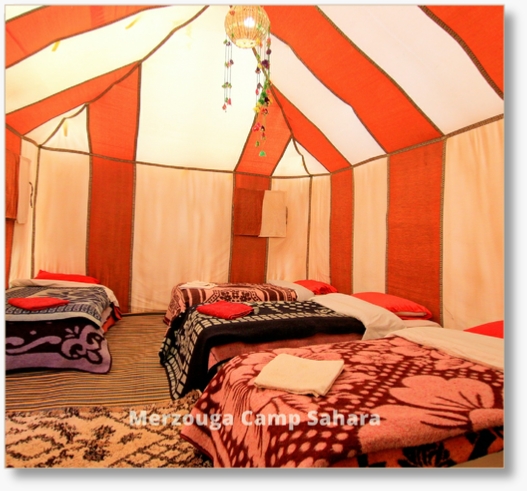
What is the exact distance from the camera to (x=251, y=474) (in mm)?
1090

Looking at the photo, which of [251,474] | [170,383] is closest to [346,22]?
[251,474]

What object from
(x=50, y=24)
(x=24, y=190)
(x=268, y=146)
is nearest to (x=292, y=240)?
(x=268, y=146)

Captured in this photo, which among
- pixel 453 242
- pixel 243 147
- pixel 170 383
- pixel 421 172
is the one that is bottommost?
pixel 170 383

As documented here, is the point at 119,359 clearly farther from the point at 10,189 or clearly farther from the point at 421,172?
the point at 421,172

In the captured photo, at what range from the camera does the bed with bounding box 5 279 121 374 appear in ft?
4.75

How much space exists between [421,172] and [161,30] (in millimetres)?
1866

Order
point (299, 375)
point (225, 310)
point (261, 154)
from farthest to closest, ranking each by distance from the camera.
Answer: point (261, 154) → point (225, 310) → point (299, 375)

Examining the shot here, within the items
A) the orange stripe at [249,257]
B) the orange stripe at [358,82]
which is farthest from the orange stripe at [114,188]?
the orange stripe at [358,82]

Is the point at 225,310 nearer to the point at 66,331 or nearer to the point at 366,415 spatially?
the point at 66,331

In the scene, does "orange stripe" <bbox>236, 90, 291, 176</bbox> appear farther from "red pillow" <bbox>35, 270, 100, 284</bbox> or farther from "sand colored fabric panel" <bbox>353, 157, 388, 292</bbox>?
"red pillow" <bbox>35, 270, 100, 284</bbox>

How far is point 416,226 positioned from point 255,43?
1582 mm

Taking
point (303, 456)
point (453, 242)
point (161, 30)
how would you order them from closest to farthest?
point (303, 456), point (161, 30), point (453, 242)

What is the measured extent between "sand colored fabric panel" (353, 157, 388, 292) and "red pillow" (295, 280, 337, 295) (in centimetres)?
20

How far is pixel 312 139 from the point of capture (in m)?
2.59
